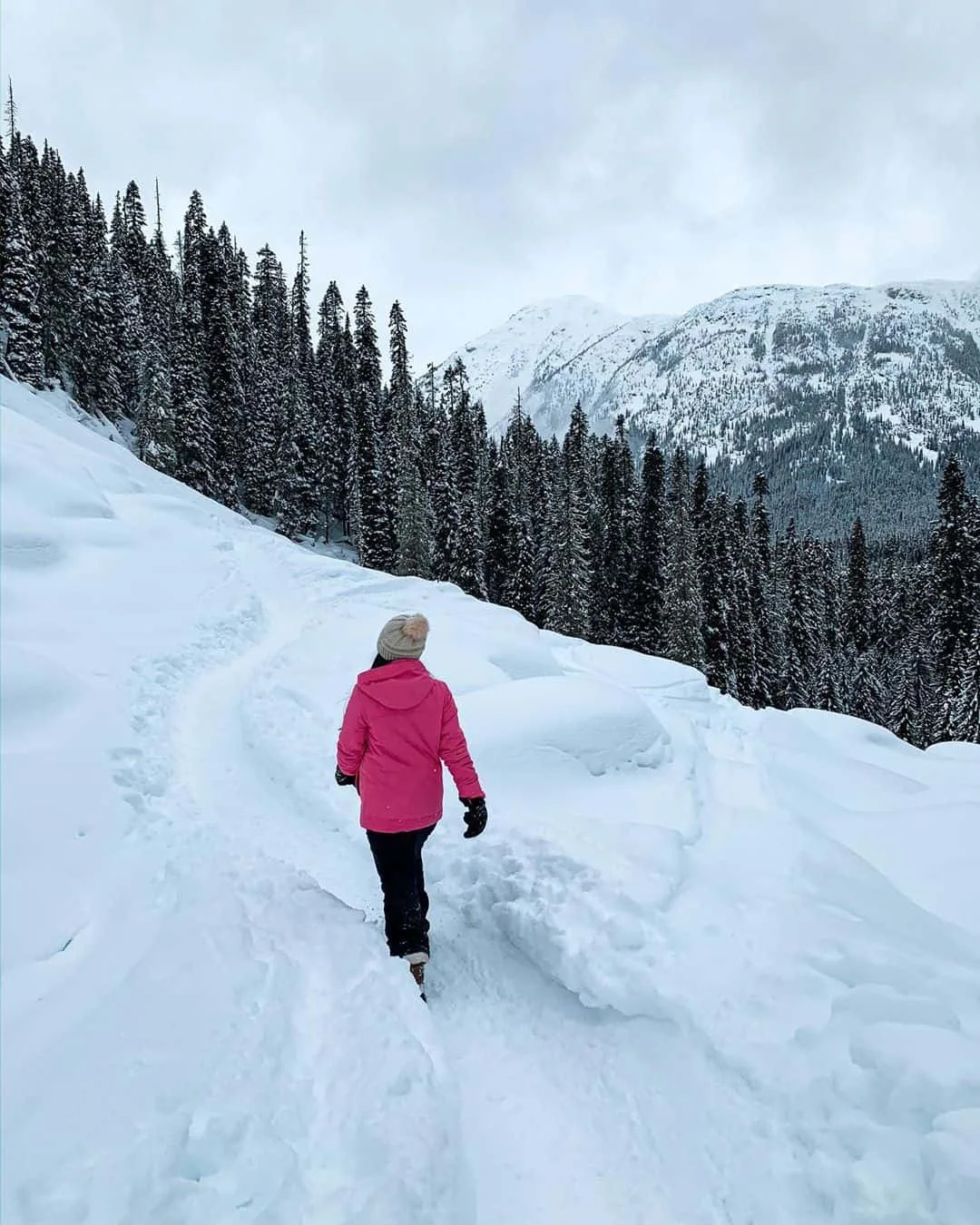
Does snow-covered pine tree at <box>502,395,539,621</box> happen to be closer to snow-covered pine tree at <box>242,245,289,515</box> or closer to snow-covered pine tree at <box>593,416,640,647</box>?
snow-covered pine tree at <box>593,416,640,647</box>

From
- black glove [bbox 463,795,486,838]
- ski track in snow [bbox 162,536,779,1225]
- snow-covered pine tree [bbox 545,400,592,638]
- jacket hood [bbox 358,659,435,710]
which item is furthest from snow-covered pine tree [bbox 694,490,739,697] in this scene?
jacket hood [bbox 358,659,435,710]

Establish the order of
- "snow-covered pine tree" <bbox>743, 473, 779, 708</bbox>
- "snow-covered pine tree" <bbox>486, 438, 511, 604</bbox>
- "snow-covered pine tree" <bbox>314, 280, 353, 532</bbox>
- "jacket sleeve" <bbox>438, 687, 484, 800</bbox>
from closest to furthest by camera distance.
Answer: "jacket sleeve" <bbox>438, 687, 484, 800</bbox> < "snow-covered pine tree" <bbox>486, 438, 511, 604</bbox> < "snow-covered pine tree" <bbox>743, 473, 779, 708</bbox> < "snow-covered pine tree" <bbox>314, 280, 353, 532</bbox>

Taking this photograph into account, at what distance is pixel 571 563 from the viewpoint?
43125 millimetres

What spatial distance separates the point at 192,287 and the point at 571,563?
140 ft

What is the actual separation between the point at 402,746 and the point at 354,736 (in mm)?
370

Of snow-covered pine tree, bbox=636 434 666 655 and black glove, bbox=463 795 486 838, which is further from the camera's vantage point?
snow-covered pine tree, bbox=636 434 666 655

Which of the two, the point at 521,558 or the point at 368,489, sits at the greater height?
the point at 368,489

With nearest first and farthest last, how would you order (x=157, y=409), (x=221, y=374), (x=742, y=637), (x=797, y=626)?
(x=157, y=409) → (x=221, y=374) → (x=742, y=637) → (x=797, y=626)

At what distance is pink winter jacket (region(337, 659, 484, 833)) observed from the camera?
4.59 metres

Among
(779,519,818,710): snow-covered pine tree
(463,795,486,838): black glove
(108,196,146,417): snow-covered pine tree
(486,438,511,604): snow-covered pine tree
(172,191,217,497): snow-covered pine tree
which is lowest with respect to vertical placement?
(779,519,818,710): snow-covered pine tree

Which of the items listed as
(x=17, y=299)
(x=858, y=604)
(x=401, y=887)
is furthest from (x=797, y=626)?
(x=401, y=887)

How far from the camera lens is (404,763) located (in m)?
4.63

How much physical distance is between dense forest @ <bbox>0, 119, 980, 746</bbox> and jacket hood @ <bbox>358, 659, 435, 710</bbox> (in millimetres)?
35946

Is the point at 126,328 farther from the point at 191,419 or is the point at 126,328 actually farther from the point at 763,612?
the point at 763,612
